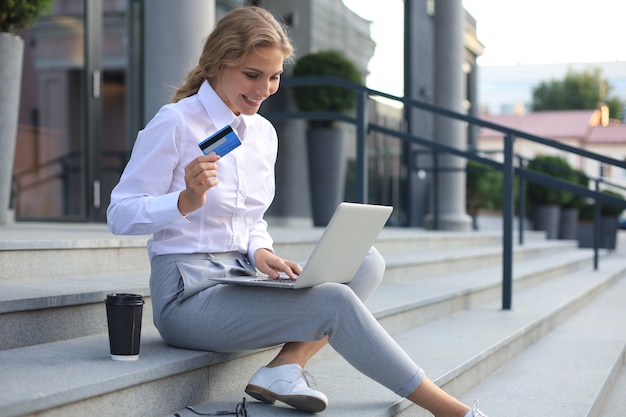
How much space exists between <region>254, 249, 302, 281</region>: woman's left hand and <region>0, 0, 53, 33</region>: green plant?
2647mm

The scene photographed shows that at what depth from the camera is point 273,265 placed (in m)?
2.30

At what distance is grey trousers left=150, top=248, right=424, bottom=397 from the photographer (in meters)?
2.05

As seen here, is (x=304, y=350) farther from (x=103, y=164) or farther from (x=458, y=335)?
(x=103, y=164)

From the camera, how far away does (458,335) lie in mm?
3566

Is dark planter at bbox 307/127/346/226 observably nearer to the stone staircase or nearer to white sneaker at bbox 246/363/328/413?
the stone staircase

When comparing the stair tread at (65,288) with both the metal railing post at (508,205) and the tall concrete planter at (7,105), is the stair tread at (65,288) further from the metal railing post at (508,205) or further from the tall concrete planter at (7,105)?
the metal railing post at (508,205)

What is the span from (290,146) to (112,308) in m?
5.69

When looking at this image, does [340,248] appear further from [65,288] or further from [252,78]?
[65,288]

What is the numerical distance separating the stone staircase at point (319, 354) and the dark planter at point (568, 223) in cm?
770

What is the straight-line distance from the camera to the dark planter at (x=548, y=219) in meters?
12.4

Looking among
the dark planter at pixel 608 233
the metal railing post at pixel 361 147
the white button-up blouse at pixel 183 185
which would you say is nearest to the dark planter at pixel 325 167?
the metal railing post at pixel 361 147

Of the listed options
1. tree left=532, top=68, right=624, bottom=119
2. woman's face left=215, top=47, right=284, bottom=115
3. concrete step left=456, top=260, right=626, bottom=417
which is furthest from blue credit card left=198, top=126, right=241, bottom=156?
tree left=532, top=68, right=624, bottom=119

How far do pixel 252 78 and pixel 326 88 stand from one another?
467cm

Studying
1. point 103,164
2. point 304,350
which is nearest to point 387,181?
point 103,164
